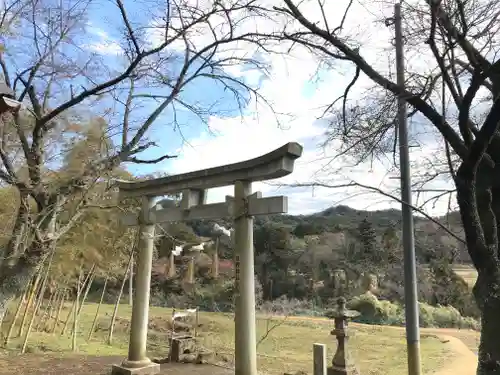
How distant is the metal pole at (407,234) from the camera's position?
4.37 metres

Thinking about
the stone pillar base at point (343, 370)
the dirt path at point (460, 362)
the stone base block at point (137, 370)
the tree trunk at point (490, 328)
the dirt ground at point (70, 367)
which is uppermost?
the tree trunk at point (490, 328)

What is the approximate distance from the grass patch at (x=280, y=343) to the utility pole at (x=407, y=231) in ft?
13.0

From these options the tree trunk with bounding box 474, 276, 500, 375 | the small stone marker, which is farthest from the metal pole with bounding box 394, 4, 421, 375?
the small stone marker

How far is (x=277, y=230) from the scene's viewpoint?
76.5 ft

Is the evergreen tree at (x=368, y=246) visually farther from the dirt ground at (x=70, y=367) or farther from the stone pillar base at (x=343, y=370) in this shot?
the dirt ground at (x=70, y=367)

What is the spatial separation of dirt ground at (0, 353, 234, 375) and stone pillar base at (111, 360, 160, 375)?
1.29ft

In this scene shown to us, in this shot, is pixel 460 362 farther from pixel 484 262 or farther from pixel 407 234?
pixel 484 262

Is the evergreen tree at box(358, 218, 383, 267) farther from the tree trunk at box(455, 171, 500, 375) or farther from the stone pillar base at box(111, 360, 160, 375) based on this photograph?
the tree trunk at box(455, 171, 500, 375)

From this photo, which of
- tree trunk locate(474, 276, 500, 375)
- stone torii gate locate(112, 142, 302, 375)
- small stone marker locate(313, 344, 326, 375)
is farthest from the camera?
→ stone torii gate locate(112, 142, 302, 375)

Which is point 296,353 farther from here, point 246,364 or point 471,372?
point 246,364

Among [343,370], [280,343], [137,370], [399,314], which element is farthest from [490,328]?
[399,314]

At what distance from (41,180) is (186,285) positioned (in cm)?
1544

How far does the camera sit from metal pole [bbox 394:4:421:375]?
4371mm

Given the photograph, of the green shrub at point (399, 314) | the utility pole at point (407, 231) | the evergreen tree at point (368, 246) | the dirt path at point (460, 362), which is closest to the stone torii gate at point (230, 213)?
the utility pole at point (407, 231)
